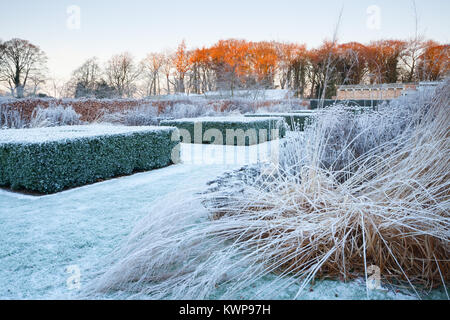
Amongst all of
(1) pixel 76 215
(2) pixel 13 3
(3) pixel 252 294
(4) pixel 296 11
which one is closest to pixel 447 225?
(3) pixel 252 294

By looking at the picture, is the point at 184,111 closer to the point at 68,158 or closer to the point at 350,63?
the point at 68,158

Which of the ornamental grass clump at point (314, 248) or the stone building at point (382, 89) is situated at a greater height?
the stone building at point (382, 89)

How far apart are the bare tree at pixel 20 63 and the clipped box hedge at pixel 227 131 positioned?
7.10 meters

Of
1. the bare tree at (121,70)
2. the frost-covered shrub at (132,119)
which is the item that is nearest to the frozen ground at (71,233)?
the frost-covered shrub at (132,119)

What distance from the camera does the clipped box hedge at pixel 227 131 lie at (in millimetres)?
7332

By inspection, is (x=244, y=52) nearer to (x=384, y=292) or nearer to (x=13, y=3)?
(x=13, y=3)

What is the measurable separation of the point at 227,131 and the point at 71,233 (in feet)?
18.3

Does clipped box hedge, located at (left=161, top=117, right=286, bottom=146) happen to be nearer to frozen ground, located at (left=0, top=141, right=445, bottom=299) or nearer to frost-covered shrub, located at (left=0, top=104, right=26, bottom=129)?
frozen ground, located at (left=0, top=141, right=445, bottom=299)

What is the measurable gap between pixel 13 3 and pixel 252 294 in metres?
4.45

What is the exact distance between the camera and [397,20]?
2.76 m

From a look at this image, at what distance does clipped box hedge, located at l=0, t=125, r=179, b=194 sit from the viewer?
345cm

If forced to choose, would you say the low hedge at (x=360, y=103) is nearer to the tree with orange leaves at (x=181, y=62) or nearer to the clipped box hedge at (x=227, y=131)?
the clipped box hedge at (x=227, y=131)
